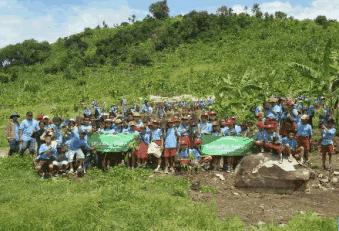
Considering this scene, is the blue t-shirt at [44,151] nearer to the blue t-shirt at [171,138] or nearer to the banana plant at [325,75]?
the blue t-shirt at [171,138]

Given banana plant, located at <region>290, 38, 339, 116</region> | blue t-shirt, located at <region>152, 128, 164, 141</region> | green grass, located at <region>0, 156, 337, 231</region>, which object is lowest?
green grass, located at <region>0, 156, 337, 231</region>

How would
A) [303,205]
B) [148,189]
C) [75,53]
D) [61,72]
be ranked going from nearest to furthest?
[303,205] → [148,189] → [61,72] → [75,53]

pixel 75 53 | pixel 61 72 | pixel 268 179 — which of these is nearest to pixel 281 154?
pixel 268 179

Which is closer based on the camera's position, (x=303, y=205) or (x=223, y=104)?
(x=303, y=205)

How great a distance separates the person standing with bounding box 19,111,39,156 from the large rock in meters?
6.64

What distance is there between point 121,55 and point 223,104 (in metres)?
45.4

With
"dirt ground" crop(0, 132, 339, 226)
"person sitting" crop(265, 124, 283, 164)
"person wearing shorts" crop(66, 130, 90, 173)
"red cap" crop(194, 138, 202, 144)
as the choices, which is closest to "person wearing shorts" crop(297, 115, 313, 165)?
"dirt ground" crop(0, 132, 339, 226)

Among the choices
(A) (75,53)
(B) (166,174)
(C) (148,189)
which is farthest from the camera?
(A) (75,53)

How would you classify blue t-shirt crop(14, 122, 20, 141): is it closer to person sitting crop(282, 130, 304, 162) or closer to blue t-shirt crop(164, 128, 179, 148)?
blue t-shirt crop(164, 128, 179, 148)

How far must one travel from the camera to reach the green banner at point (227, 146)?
Answer: 9.83 metres

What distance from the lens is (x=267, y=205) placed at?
7.74 metres

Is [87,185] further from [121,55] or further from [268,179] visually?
[121,55]

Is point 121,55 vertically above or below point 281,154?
above

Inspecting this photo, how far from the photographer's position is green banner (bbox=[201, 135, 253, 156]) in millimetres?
9828
